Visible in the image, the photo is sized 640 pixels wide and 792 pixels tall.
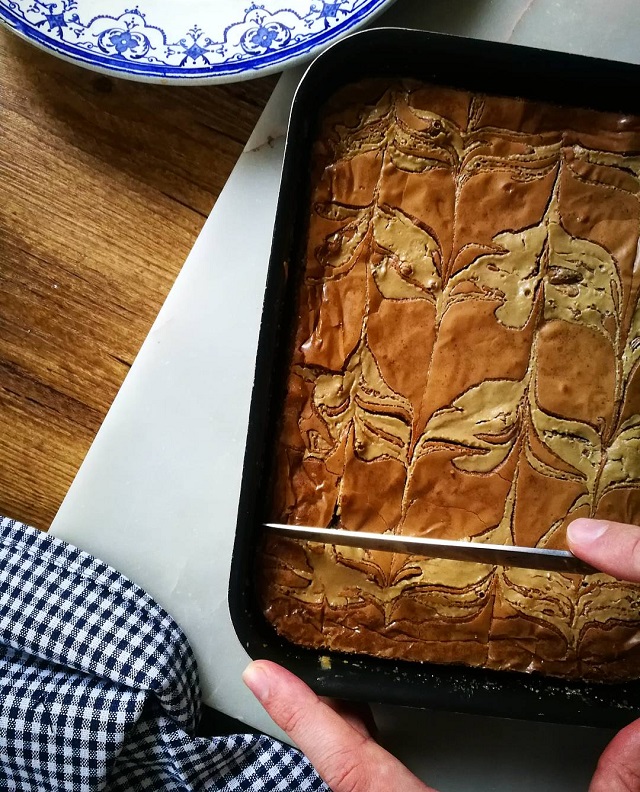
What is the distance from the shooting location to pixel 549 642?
1.12 meters

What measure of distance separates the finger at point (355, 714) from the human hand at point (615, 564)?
1.18 feet

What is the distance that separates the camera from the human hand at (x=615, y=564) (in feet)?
3.14

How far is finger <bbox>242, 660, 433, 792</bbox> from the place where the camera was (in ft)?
3.45

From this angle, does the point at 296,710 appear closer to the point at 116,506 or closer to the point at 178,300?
the point at 116,506

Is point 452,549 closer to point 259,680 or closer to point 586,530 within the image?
point 586,530

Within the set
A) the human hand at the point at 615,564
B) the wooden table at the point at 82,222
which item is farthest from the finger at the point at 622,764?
the wooden table at the point at 82,222

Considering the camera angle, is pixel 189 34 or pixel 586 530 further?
pixel 189 34

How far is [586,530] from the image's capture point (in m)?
1.00

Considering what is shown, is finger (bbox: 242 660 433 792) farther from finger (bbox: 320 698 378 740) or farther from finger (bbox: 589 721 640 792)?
finger (bbox: 589 721 640 792)

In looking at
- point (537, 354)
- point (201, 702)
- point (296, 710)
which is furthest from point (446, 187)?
point (201, 702)

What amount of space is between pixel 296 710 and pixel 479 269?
729mm

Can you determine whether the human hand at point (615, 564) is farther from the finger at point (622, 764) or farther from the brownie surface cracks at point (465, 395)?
the brownie surface cracks at point (465, 395)

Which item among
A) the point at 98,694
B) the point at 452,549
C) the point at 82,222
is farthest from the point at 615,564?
the point at 82,222

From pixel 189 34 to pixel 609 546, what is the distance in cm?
109
